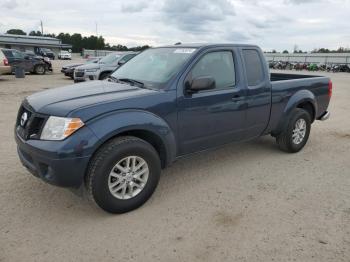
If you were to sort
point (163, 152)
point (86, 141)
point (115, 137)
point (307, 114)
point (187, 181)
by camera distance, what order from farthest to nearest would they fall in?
point (307, 114), point (187, 181), point (163, 152), point (115, 137), point (86, 141)

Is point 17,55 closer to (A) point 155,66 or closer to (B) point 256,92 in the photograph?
(A) point 155,66

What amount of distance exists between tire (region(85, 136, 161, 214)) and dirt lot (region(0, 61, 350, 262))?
0.53ft

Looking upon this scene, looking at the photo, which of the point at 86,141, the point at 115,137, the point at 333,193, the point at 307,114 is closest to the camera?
the point at 86,141

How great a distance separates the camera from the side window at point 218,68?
14.0ft

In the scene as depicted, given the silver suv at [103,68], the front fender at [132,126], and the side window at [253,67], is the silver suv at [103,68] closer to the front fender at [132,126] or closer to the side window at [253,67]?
the side window at [253,67]

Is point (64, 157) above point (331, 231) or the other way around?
above

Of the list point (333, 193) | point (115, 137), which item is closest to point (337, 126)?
point (333, 193)

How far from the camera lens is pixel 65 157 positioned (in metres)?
3.17

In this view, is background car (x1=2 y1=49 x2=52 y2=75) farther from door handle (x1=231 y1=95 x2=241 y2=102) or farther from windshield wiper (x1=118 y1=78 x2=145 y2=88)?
door handle (x1=231 y1=95 x2=241 y2=102)

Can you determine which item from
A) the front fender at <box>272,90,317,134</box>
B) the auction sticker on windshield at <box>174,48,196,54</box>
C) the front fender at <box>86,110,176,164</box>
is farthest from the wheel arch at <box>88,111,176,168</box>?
the front fender at <box>272,90,317,134</box>

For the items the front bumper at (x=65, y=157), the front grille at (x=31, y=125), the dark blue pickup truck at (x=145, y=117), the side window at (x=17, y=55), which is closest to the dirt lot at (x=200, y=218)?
the dark blue pickup truck at (x=145, y=117)

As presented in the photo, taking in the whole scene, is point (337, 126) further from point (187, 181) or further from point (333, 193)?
point (187, 181)

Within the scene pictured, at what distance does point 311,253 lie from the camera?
3.01 m

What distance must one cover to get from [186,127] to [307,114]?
2769 mm
